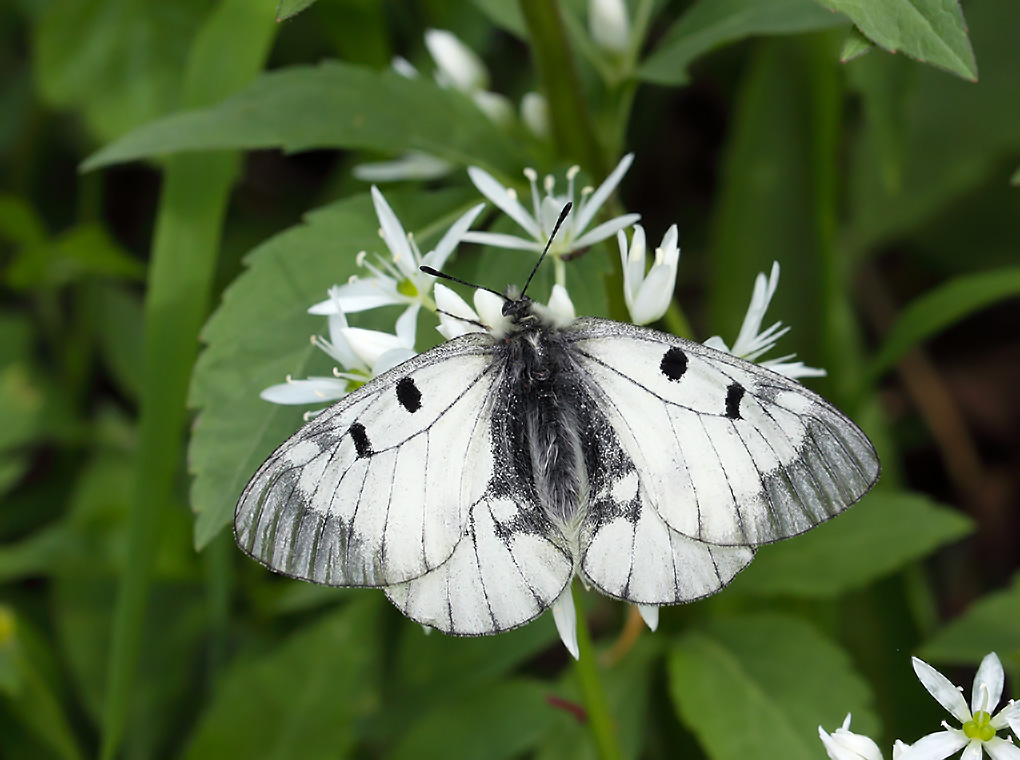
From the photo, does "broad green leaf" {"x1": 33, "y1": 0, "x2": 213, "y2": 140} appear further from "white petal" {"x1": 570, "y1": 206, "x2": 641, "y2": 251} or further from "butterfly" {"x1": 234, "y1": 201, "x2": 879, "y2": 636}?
"butterfly" {"x1": 234, "y1": 201, "x2": 879, "y2": 636}

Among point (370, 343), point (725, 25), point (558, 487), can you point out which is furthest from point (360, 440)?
point (725, 25)

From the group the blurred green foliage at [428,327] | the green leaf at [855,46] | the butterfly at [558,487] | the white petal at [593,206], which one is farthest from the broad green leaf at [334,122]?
the green leaf at [855,46]

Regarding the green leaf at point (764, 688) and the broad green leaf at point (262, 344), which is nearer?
the broad green leaf at point (262, 344)

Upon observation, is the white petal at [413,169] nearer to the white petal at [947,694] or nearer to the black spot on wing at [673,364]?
the black spot on wing at [673,364]

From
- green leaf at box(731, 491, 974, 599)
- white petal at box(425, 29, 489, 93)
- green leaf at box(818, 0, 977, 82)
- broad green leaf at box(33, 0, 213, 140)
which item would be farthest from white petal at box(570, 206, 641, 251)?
broad green leaf at box(33, 0, 213, 140)

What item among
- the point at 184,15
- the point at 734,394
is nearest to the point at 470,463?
the point at 734,394

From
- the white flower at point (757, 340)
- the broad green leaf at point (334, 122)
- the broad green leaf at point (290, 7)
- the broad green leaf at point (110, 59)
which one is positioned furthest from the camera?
the broad green leaf at point (110, 59)

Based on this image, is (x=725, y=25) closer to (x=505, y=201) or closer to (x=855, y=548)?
(x=505, y=201)
